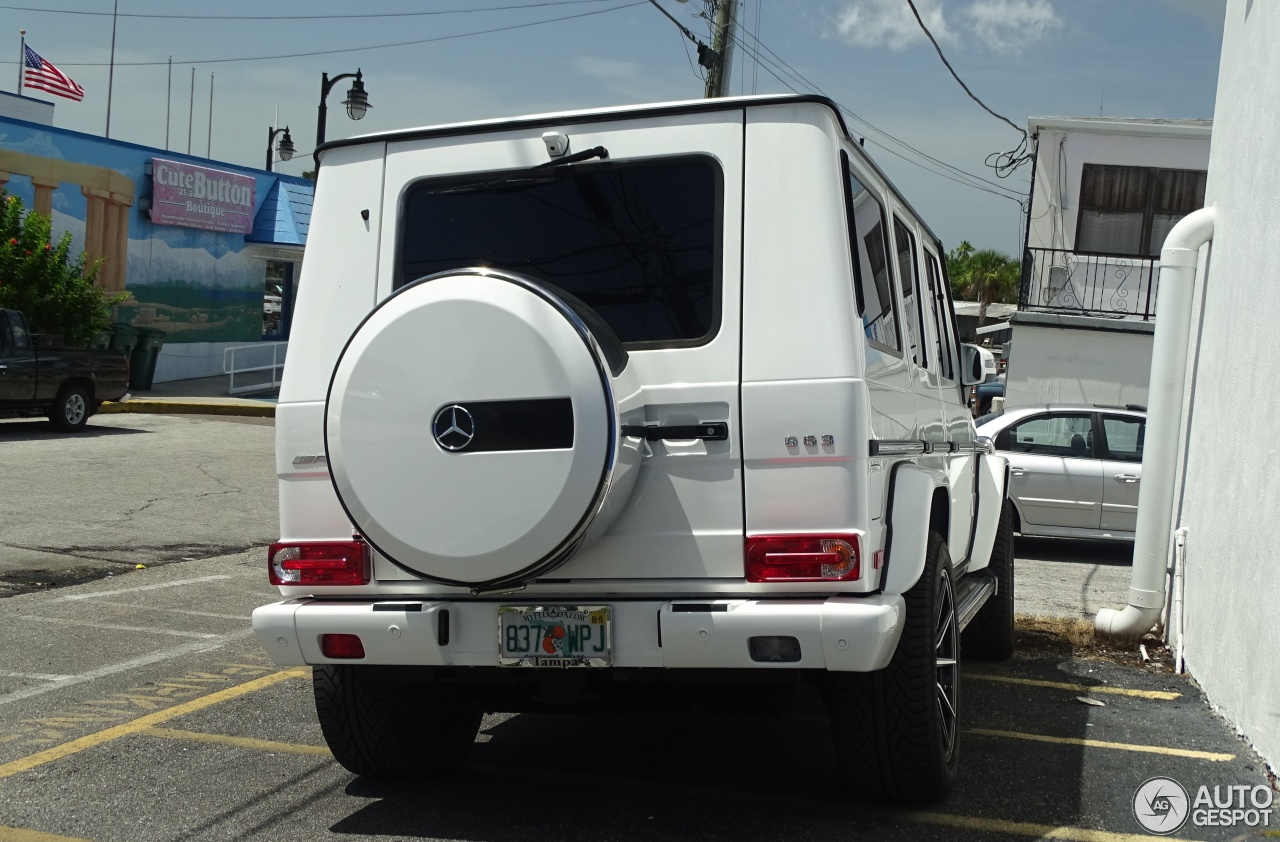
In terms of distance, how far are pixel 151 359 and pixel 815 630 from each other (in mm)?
22863

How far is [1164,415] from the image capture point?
713 cm

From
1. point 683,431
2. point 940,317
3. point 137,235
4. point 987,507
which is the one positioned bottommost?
point 987,507

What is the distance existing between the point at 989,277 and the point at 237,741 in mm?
43914

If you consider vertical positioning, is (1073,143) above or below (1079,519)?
above

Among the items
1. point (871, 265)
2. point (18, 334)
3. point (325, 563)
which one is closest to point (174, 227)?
point (18, 334)

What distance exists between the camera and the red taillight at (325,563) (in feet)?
14.0

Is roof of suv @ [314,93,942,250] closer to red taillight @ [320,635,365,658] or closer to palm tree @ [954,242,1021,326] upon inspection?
red taillight @ [320,635,365,658]

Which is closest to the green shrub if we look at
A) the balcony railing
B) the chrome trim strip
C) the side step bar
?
the balcony railing

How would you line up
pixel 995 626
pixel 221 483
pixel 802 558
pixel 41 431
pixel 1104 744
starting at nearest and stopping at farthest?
1. pixel 802 558
2. pixel 1104 744
3. pixel 995 626
4. pixel 221 483
5. pixel 41 431

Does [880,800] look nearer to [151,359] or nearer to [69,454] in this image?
[69,454]

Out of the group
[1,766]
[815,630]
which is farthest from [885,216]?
[1,766]

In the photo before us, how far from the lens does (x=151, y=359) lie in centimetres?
2444

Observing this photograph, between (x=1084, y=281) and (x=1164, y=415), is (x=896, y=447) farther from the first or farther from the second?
(x=1084, y=281)

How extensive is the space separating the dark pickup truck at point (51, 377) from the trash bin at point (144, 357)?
5629 mm
